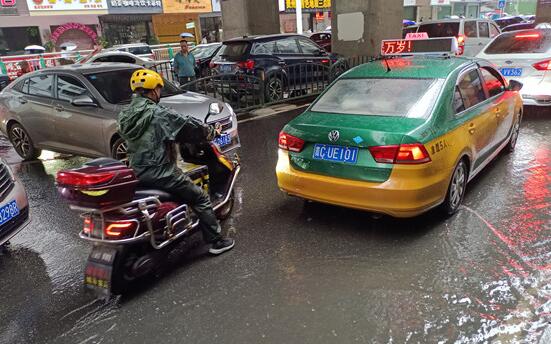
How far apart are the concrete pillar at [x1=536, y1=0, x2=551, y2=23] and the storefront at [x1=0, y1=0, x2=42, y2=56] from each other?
2981 centimetres

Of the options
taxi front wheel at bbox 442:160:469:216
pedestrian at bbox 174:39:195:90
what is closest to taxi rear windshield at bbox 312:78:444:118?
taxi front wheel at bbox 442:160:469:216


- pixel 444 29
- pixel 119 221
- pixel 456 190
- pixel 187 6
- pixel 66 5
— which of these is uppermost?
pixel 66 5

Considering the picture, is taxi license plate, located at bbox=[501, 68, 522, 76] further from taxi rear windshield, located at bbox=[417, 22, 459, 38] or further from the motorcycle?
taxi rear windshield, located at bbox=[417, 22, 459, 38]

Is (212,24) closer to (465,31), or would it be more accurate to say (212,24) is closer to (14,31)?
(14,31)

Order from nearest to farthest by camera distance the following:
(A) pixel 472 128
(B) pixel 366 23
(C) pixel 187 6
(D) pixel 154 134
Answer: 1. (D) pixel 154 134
2. (A) pixel 472 128
3. (B) pixel 366 23
4. (C) pixel 187 6

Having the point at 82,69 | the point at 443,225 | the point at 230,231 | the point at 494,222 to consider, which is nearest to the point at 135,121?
the point at 230,231

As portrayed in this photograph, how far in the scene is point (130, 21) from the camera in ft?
100

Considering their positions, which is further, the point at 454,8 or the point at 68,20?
the point at 454,8

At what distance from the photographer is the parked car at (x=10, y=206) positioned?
3.89m

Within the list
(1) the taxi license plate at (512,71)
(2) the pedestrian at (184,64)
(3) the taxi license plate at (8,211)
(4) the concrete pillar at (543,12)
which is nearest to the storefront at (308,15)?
(4) the concrete pillar at (543,12)

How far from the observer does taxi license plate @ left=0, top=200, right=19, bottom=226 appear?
387cm

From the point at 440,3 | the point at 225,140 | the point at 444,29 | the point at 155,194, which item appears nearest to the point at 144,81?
the point at 155,194

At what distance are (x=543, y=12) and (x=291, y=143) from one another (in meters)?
26.9

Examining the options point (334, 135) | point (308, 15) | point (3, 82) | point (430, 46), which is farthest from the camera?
point (308, 15)
